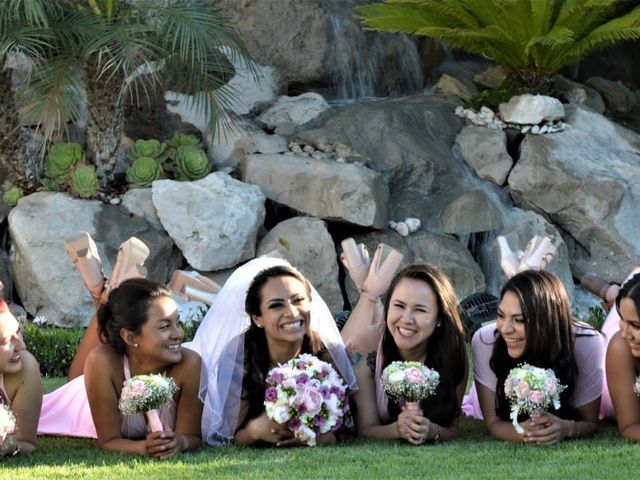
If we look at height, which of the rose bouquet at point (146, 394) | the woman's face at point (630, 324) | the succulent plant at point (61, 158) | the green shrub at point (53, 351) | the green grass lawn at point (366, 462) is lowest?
the green shrub at point (53, 351)

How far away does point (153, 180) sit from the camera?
11500 mm

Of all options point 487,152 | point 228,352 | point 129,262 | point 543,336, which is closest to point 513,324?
point 543,336

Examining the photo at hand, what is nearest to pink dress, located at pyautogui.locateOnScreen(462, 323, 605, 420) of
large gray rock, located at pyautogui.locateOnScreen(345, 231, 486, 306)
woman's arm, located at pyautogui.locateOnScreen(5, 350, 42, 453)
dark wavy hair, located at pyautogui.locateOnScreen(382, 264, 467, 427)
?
dark wavy hair, located at pyautogui.locateOnScreen(382, 264, 467, 427)

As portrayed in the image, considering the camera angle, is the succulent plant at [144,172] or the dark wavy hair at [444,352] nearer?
the dark wavy hair at [444,352]

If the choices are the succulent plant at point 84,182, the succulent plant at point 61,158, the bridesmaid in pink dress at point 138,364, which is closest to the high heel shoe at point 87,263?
the bridesmaid in pink dress at point 138,364

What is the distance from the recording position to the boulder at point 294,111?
12.7m

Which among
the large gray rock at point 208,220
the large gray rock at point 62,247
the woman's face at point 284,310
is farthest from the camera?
the large gray rock at point 208,220

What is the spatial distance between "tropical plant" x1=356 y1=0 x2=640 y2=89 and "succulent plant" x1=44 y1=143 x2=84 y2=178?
12.1ft

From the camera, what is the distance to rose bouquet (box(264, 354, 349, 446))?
18.3ft

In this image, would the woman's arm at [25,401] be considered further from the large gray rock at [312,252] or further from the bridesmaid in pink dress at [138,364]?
the large gray rock at [312,252]

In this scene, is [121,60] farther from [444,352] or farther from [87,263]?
[444,352]

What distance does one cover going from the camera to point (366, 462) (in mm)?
5324

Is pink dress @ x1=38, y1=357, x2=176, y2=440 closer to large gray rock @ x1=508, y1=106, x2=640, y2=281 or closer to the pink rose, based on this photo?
the pink rose

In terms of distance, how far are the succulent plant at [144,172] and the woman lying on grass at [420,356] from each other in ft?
19.2
